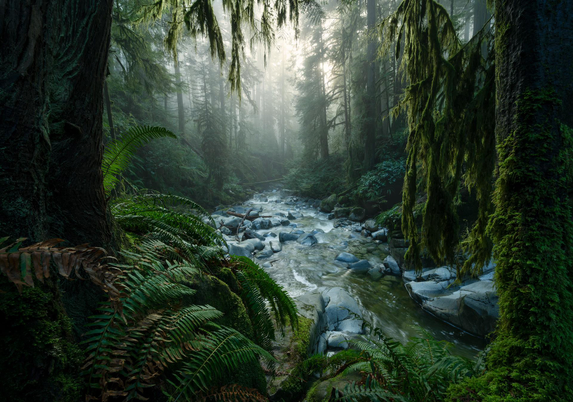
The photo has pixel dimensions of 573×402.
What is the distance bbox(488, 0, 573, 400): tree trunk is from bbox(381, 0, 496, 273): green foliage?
66 cm

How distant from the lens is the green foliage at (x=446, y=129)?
2.50 m

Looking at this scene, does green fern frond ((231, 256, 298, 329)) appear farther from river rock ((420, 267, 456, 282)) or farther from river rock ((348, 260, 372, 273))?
river rock ((348, 260, 372, 273))

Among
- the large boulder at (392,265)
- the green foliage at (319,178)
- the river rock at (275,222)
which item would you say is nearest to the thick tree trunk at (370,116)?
the green foliage at (319,178)

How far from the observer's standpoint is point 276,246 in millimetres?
8633

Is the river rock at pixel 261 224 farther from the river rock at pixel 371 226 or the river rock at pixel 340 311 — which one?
the river rock at pixel 340 311

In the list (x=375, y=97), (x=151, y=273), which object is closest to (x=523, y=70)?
(x=151, y=273)

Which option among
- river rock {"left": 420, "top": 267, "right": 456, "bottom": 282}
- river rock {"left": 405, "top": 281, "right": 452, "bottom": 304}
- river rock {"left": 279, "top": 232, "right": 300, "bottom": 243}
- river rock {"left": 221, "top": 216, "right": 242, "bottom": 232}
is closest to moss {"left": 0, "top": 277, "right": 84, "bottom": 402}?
river rock {"left": 405, "top": 281, "right": 452, "bottom": 304}

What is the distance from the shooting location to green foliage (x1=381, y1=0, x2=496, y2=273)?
8.20 ft

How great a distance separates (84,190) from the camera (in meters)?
1.47

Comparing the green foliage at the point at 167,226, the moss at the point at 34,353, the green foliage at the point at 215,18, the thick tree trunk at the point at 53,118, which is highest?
the green foliage at the point at 215,18

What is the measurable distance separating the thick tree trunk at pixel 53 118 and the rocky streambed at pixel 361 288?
2147 millimetres

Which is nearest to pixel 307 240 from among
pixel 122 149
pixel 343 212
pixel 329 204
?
pixel 343 212

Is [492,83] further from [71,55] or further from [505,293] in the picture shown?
[71,55]

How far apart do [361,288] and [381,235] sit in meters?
3.60
